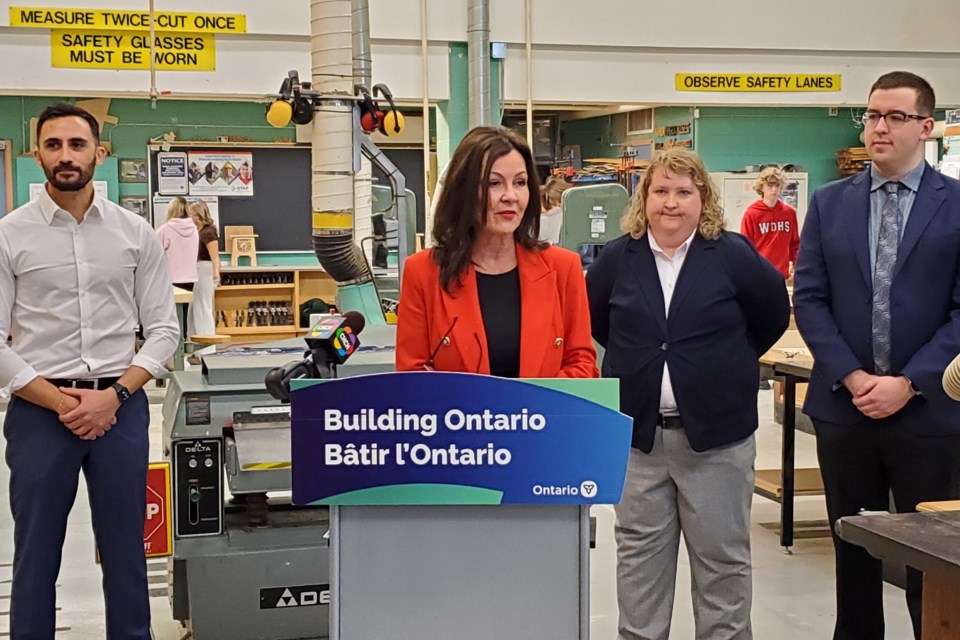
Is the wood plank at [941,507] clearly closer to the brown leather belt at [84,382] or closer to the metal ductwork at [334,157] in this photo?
the brown leather belt at [84,382]

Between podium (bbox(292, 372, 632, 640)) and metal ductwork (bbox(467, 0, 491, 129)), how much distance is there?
22.0 ft

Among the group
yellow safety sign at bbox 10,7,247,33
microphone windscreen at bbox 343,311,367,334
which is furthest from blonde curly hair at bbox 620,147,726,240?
yellow safety sign at bbox 10,7,247,33

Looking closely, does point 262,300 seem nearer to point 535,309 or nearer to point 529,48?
point 529,48

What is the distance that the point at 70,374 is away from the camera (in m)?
2.98

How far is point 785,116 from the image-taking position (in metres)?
12.2

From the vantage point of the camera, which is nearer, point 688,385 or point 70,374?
point 688,385

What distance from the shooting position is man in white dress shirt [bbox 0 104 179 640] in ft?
9.67

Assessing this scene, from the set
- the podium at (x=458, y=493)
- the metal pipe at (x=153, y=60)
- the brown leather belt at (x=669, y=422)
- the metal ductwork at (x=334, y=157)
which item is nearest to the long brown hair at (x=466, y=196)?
the podium at (x=458, y=493)

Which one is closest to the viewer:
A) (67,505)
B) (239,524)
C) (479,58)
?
(67,505)

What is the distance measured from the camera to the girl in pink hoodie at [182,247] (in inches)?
379

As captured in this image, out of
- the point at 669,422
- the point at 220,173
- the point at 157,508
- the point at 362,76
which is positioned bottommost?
the point at 157,508

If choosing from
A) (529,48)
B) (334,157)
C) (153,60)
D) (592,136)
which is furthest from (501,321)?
(592,136)

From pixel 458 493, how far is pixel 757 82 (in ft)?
26.6

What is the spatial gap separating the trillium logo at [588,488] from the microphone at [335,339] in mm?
919
